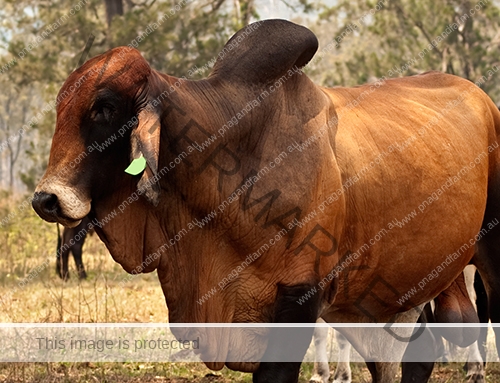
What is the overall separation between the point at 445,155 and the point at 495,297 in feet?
3.35

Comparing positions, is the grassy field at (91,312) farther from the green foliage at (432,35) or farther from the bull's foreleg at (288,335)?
the green foliage at (432,35)

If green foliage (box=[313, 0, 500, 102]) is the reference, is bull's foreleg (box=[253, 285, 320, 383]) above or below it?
above

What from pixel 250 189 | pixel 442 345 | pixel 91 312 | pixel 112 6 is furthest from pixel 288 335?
pixel 112 6

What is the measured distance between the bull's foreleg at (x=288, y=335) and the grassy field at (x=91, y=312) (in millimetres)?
2094

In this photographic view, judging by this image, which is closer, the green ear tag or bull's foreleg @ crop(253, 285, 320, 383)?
the green ear tag

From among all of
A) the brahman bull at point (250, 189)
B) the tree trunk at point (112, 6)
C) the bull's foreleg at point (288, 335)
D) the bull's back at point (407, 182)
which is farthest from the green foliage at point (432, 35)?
the bull's foreleg at point (288, 335)

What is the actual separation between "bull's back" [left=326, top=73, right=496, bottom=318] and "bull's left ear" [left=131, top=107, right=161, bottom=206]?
936 millimetres

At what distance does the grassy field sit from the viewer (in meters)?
5.78

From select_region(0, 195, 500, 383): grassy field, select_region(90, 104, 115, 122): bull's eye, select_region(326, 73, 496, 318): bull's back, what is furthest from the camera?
select_region(0, 195, 500, 383): grassy field

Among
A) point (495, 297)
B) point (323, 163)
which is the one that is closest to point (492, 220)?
point (495, 297)

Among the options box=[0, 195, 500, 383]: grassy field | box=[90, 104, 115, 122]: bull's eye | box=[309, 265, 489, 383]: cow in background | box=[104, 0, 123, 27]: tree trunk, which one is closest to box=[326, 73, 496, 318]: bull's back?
box=[309, 265, 489, 383]: cow in background

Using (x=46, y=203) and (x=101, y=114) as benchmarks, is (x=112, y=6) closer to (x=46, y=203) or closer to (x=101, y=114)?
(x=101, y=114)

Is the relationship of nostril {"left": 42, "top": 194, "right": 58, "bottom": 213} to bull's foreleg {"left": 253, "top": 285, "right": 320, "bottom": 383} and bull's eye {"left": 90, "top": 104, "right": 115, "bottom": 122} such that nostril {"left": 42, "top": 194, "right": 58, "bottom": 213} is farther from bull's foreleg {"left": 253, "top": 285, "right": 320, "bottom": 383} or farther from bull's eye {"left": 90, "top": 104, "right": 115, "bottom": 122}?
bull's foreleg {"left": 253, "top": 285, "right": 320, "bottom": 383}

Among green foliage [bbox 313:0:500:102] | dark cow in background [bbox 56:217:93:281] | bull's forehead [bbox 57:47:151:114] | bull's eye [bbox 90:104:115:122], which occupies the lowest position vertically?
green foliage [bbox 313:0:500:102]
